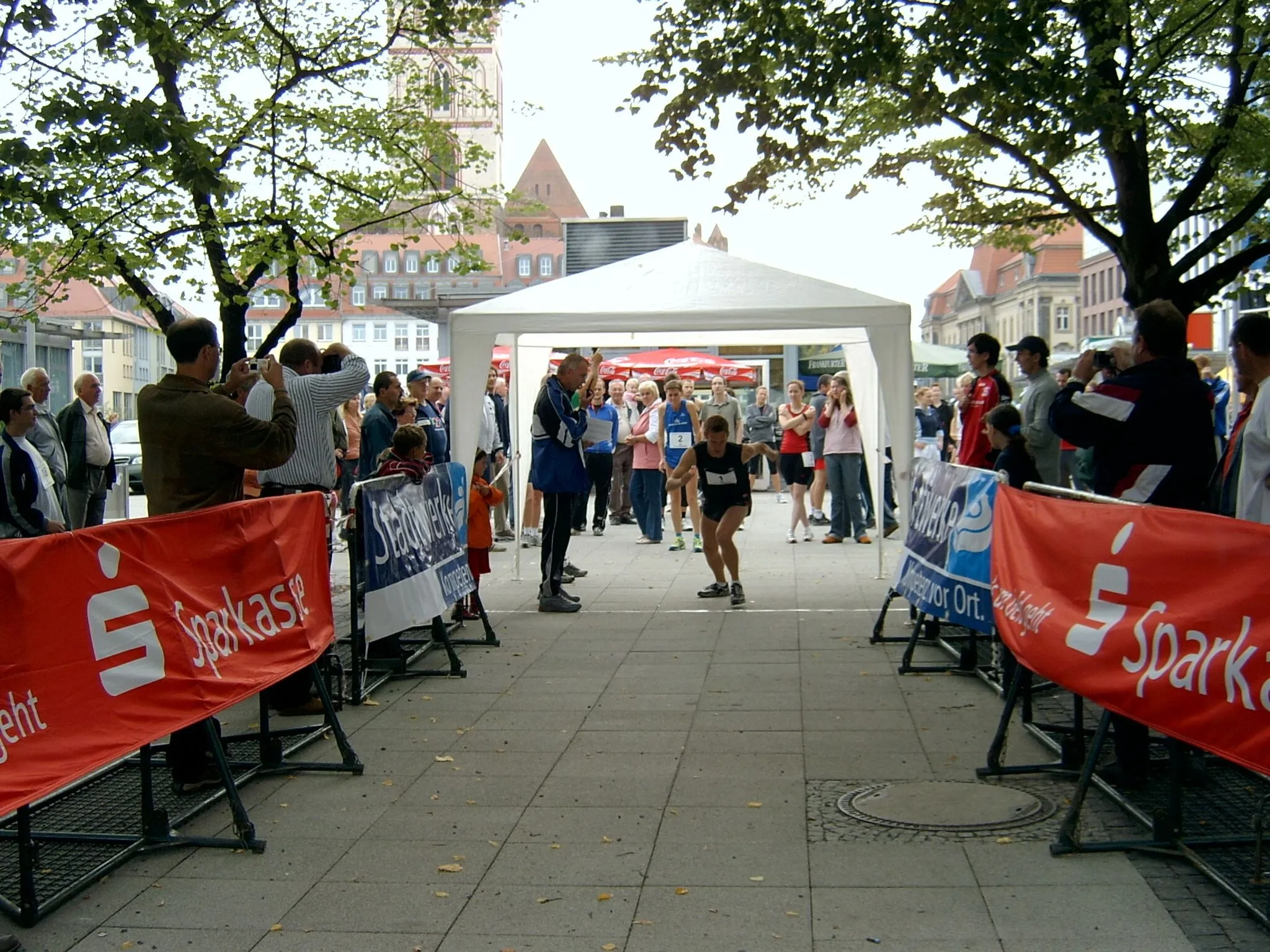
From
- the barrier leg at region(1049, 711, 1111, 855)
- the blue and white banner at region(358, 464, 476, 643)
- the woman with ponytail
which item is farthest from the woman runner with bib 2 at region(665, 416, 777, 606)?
the barrier leg at region(1049, 711, 1111, 855)

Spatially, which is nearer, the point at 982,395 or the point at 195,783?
the point at 195,783

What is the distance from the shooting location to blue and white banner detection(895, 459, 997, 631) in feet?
24.4

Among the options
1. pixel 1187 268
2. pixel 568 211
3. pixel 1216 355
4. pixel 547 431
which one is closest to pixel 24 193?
pixel 547 431

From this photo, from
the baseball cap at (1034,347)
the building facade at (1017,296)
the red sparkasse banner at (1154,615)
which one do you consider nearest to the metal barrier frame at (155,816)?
the red sparkasse banner at (1154,615)

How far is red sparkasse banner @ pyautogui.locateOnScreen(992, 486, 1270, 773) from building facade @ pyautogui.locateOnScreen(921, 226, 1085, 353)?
93.3 metres

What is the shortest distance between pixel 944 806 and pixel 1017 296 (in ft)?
413

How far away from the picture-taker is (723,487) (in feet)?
38.3

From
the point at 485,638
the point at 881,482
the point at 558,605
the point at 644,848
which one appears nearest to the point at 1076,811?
the point at 644,848

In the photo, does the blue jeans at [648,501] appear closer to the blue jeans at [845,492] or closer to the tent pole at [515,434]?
the blue jeans at [845,492]

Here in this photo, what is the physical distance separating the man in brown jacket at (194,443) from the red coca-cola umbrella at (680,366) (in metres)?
19.0

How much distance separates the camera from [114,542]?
4797 mm

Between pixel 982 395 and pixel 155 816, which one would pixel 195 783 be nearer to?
pixel 155 816

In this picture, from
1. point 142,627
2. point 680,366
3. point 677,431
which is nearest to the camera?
point 142,627

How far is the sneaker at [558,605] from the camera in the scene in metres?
11.5
